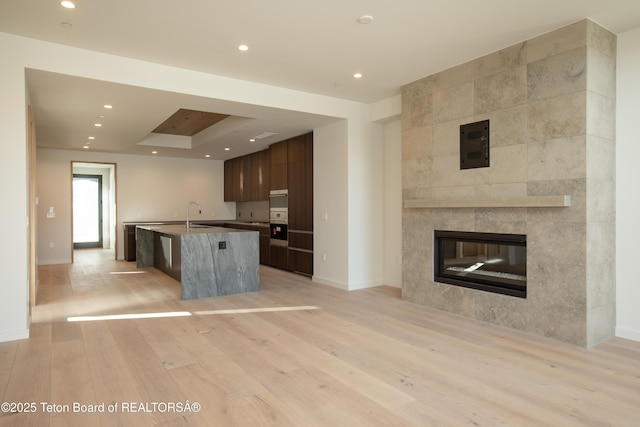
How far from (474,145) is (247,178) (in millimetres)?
5868

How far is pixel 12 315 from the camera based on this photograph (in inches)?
139

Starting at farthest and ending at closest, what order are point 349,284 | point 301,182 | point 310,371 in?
1. point 301,182
2. point 349,284
3. point 310,371

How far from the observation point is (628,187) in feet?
11.6

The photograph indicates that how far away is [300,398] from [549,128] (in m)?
3.08

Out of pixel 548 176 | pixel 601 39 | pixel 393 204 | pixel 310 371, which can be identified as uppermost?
pixel 601 39

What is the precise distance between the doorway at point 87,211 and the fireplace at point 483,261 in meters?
11.2

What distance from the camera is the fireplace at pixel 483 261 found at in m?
3.84

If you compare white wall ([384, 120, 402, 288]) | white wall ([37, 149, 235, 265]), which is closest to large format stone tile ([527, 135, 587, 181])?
white wall ([384, 120, 402, 288])

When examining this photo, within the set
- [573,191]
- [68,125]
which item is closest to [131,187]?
[68,125]

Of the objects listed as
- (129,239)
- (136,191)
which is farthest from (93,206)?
(129,239)

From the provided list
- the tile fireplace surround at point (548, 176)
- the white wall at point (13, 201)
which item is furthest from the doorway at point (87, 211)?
the tile fireplace surround at point (548, 176)

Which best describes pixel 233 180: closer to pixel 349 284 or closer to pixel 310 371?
pixel 349 284

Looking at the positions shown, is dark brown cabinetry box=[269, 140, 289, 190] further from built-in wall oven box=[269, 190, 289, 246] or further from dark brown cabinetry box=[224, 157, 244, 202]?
dark brown cabinetry box=[224, 157, 244, 202]

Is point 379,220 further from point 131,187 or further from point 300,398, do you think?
point 131,187
